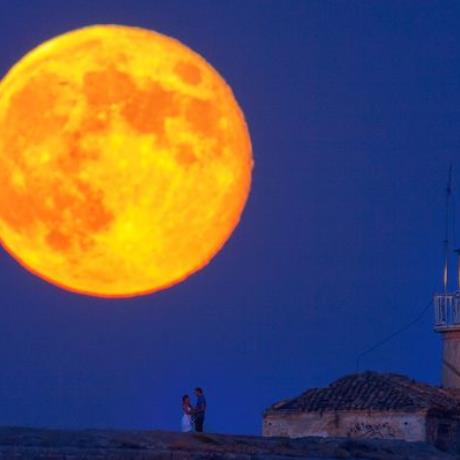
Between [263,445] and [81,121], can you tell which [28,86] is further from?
[263,445]

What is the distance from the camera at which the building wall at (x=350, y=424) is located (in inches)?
1145

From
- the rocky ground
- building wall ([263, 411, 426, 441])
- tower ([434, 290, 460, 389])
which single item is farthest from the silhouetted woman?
tower ([434, 290, 460, 389])

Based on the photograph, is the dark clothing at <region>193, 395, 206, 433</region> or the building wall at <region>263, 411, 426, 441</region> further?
the building wall at <region>263, 411, 426, 441</region>

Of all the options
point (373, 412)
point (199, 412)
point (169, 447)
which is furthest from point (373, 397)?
point (169, 447)

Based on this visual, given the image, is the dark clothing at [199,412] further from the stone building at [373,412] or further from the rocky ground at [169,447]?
the stone building at [373,412]

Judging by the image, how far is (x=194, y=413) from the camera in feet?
71.1

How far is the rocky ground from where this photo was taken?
1198 cm

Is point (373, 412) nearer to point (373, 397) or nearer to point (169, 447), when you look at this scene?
point (373, 397)

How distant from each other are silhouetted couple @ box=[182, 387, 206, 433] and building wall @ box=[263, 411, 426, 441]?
8.33 m

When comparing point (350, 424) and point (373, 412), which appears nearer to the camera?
point (373, 412)

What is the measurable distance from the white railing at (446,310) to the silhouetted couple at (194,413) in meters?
13.4

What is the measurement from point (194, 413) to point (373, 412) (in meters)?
9.08

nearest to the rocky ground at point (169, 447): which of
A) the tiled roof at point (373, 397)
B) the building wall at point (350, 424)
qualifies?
the building wall at point (350, 424)

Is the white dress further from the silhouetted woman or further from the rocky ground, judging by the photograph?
the rocky ground
